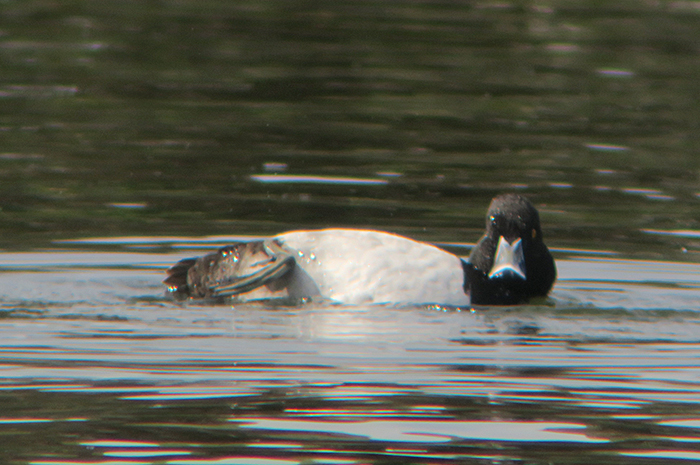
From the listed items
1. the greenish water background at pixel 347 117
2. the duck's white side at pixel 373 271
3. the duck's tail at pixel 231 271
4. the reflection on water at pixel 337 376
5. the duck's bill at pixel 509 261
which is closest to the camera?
the reflection on water at pixel 337 376

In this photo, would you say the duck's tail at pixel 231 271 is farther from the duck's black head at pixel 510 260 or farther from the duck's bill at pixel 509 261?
the duck's bill at pixel 509 261

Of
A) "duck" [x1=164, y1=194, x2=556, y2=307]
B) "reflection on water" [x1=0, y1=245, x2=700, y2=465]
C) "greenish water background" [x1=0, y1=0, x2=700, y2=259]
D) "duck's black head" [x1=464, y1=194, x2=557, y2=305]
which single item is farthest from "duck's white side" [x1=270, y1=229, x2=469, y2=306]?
"greenish water background" [x1=0, y1=0, x2=700, y2=259]

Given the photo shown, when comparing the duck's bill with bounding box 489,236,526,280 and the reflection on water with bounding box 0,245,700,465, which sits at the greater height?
the duck's bill with bounding box 489,236,526,280

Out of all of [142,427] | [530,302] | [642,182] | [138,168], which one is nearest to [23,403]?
[142,427]

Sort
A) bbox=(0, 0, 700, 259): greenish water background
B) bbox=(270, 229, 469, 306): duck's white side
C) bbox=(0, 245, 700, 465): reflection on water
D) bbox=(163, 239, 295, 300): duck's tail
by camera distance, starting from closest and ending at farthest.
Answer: bbox=(0, 245, 700, 465): reflection on water
bbox=(270, 229, 469, 306): duck's white side
bbox=(163, 239, 295, 300): duck's tail
bbox=(0, 0, 700, 259): greenish water background

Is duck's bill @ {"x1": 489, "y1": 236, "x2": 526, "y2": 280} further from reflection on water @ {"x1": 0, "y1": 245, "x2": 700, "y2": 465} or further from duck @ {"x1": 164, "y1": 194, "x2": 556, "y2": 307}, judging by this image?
reflection on water @ {"x1": 0, "y1": 245, "x2": 700, "y2": 465}

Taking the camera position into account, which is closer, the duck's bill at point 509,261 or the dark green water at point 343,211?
the dark green water at point 343,211

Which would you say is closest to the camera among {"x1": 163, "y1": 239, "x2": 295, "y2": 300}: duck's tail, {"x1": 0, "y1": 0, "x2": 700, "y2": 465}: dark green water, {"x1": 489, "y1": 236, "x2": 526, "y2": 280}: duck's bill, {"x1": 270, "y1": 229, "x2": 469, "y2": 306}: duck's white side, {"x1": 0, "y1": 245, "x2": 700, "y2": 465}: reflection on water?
{"x1": 0, "y1": 245, "x2": 700, "y2": 465}: reflection on water

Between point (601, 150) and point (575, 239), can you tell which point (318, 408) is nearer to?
point (575, 239)

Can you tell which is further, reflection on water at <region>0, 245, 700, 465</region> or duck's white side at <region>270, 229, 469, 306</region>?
duck's white side at <region>270, 229, 469, 306</region>

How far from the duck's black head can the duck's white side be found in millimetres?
A: 250

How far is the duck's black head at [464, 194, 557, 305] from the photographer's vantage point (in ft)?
30.0

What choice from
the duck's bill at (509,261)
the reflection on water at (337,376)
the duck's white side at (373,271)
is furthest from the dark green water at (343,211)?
the duck's bill at (509,261)

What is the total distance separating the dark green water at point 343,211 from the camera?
253 inches
